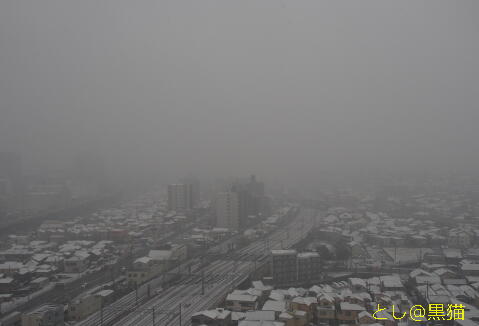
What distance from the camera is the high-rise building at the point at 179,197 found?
56.6ft

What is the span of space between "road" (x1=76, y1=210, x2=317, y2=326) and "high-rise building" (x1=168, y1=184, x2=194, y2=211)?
7.39 m

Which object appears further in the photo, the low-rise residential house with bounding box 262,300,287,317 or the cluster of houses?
the low-rise residential house with bounding box 262,300,287,317

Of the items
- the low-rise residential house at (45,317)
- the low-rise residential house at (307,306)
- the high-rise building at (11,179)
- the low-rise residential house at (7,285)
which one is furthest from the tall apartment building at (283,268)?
the high-rise building at (11,179)

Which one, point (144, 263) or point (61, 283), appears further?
point (144, 263)

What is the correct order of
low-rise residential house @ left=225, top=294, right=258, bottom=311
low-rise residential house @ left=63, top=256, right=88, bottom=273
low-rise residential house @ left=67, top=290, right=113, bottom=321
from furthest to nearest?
1. low-rise residential house @ left=63, top=256, right=88, bottom=273
2. low-rise residential house @ left=225, top=294, right=258, bottom=311
3. low-rise residential house @ left=67, top=290, right=113, bottom=321

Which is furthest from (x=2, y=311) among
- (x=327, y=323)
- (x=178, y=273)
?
(x=327, y=323)

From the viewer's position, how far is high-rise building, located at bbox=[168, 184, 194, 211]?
17266 millimetres

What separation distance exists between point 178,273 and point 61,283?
1.92 m

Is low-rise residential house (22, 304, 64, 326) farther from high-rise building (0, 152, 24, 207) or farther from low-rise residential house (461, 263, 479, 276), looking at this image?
high-rise building (0, 152, 24, 207)

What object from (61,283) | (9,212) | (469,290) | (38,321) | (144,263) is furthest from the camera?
(9,212)

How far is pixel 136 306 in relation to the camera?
593 centimetres

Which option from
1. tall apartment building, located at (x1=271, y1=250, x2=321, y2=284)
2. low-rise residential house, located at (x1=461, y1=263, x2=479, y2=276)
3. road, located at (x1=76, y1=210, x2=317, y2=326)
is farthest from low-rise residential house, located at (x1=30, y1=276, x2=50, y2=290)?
low-rise residential house, located at (x1=461, y1=263, x2=479, y2=276)

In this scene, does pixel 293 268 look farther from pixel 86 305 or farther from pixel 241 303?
pixel 86 305

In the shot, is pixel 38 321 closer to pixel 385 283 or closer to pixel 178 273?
pixel 178 273
